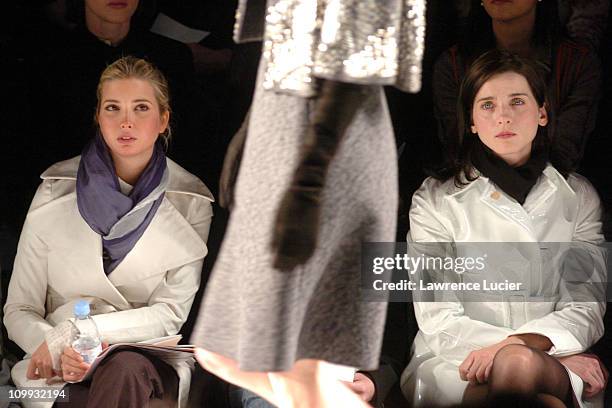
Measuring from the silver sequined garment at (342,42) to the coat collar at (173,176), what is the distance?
0.97m

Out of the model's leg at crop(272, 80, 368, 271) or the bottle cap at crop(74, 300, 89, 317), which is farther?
the bottle cap at crop(74, 300, 89, 317)

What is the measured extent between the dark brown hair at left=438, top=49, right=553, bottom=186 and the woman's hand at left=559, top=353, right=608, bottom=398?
2.24 feet

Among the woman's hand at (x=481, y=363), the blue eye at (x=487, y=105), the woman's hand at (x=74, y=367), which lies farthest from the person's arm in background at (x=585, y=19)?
the woman's hand at (x=74, y=367)

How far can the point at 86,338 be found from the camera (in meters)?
3.22

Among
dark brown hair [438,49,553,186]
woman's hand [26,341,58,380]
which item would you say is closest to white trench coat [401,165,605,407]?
dark brown hair [438,49,553,186]

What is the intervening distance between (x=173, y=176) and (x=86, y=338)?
60 cm

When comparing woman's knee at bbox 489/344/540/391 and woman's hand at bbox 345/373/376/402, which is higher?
woman's knee at bbox 489/344/540/391

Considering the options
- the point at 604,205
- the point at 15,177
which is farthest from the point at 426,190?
the point at 15,177

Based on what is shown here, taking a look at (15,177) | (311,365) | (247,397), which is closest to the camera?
(311,365)

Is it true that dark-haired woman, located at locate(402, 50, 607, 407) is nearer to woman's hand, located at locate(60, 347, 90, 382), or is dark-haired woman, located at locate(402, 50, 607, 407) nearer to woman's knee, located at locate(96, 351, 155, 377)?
woman's knee, located at locate(96, 351, 155, 377)

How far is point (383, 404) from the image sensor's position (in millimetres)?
3211

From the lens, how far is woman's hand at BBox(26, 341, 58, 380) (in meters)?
3.23

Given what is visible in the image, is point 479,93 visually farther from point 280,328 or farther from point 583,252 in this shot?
point 280,328

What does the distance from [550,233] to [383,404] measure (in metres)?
0.77
